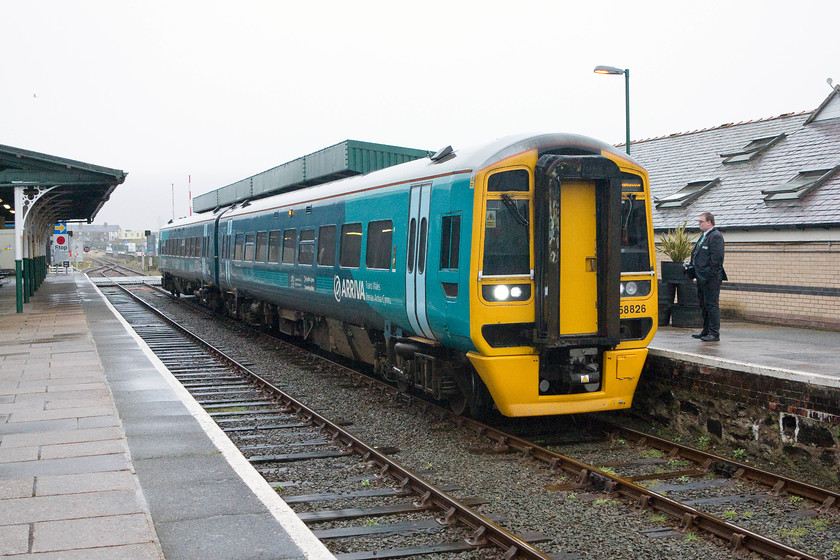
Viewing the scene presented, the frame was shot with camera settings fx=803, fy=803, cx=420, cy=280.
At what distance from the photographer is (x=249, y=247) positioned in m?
17.0

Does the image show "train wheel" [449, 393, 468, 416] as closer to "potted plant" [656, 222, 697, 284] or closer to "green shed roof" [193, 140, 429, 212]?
"potted plant" [656, 222, 697, 284]

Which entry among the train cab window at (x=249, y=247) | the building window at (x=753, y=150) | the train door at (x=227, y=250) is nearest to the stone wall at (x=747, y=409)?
the building window at (x=753, y=150)

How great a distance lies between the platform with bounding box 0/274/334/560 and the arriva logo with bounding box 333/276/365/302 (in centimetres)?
247

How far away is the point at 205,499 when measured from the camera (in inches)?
224

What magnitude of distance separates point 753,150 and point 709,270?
8334mm

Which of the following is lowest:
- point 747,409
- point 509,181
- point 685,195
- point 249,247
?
point 747,409

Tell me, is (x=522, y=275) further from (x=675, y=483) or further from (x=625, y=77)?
(x=625, y=77)

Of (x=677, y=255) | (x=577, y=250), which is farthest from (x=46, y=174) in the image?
(x=577, y=250)

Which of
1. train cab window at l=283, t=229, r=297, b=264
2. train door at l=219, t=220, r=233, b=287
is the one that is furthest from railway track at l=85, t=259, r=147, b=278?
train cab window at l=283, t=229, r=297, b=264

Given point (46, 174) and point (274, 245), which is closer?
point (274, 245)

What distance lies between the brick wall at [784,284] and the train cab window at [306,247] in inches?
287

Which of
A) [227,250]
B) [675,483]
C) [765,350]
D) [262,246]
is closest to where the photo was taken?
[675,483]

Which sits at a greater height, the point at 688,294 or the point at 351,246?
the point at 351,246

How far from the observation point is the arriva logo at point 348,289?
10344 millimetres
